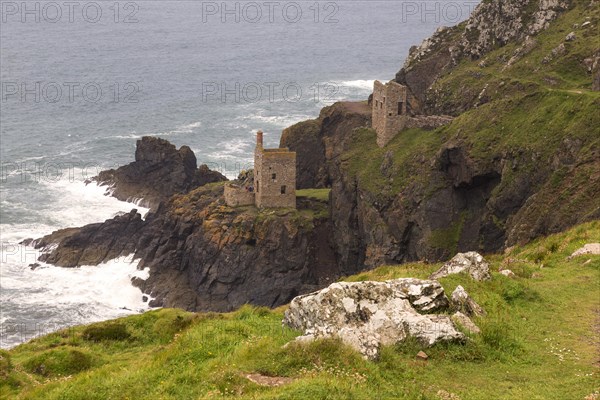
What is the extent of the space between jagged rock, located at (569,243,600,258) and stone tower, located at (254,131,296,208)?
137 ft

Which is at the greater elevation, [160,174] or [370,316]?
[370,316]

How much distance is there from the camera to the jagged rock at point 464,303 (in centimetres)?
2123

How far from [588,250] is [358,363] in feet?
52.3

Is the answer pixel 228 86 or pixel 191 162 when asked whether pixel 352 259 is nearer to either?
pixel 191 162

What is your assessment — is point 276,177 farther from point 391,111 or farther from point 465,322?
point 465,322

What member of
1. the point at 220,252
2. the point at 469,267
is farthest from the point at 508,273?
the point at 220,252

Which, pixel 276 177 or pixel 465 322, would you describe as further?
pixel 276 177

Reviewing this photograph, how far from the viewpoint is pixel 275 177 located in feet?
234

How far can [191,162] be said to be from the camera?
287ft

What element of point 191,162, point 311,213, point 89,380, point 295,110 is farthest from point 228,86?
point 89,380

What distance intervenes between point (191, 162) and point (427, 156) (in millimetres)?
31018

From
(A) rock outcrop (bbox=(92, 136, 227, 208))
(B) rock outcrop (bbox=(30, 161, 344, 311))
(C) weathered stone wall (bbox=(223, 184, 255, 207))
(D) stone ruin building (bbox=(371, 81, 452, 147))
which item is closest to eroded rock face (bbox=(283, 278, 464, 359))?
(B) rock outcrop (bbox=(30, 161, 344, 311))

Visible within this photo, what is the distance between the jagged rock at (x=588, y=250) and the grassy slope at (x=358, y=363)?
12.9 feet

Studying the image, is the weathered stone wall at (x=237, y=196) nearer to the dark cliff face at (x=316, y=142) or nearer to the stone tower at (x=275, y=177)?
the stone tower at (x=275, y=177)
